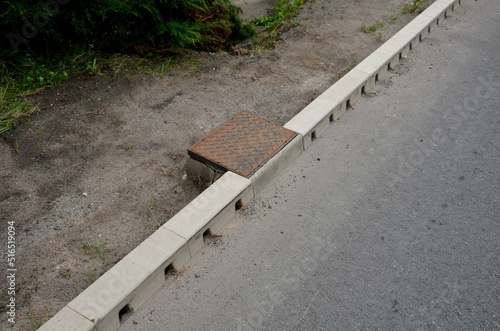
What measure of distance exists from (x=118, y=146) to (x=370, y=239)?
234cm

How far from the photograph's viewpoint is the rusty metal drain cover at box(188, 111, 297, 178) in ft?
12.5

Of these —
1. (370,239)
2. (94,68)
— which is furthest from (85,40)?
(370,239)

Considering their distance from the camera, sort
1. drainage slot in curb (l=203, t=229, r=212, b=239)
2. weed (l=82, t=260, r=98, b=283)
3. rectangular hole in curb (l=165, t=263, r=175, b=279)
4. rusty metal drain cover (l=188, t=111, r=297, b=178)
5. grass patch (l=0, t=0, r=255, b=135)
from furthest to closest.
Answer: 1. grass patch (l=0, t=0, r=255, b=135)
2. rusty metal drain cover (l=188, t=111, r=297, b=178)
3. drainage slot in curb (l=203, t=229, r=212, b=239)
4. rectangular hole in curb (l=165, t=263, r=175, b=279)
5. weed (l=82, t=260, r=98, b=283)

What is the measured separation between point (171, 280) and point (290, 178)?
137 cm

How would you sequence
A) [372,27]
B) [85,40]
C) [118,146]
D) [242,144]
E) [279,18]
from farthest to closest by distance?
[279,18]
[372,27]
[85,40]
[118,146]
[242,144]

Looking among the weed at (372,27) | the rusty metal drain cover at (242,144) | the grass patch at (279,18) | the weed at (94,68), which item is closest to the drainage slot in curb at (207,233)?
the rusty metal drain cover at (242,144)

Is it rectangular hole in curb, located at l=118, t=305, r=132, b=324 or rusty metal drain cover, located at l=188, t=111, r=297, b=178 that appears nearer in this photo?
rectangular hole in curb, located at l=118, t=305, r=132, b=324

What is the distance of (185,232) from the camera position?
3254 mm

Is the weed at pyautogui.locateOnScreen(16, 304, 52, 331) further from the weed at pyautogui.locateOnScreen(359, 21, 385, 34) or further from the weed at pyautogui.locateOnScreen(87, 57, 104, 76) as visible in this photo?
the weed at pyautogui.locateOnScreen(359, 21, 385, 34)

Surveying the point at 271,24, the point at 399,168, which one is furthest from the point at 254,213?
the point at 271,24

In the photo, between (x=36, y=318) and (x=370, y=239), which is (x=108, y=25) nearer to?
(x=36, y=318)

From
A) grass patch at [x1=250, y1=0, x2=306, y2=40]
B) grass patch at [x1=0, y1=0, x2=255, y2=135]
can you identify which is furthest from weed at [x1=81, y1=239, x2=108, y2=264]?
grass patch at [x1=250, y1=0, x2=306, y2=40]

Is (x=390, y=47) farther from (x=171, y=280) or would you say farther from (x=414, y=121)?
(x=171, y=280)

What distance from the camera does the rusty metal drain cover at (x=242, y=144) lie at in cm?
382
